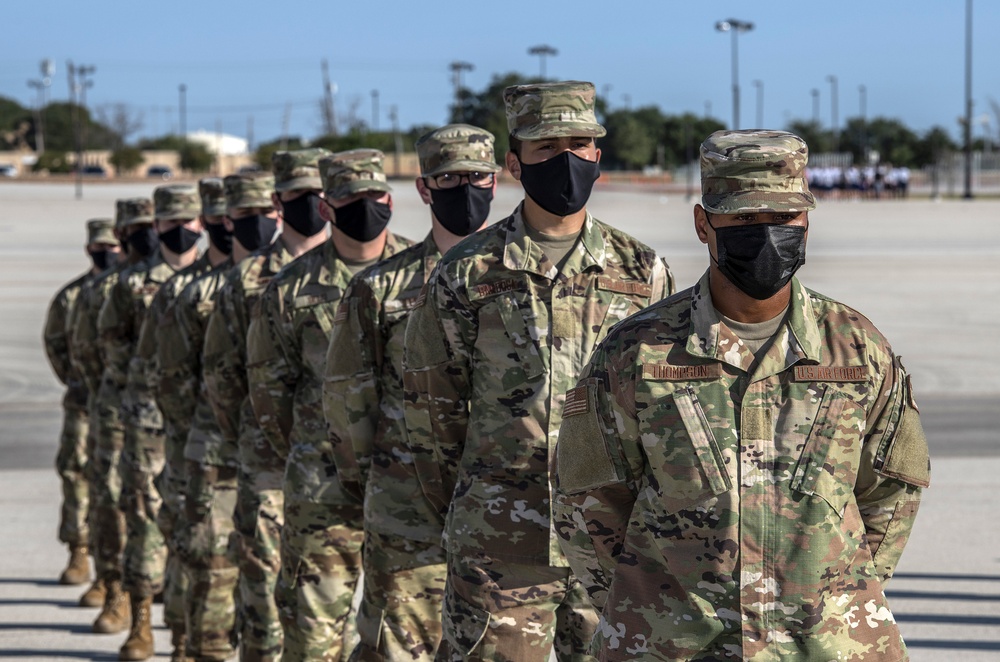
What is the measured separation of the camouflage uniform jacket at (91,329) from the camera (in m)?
10.1

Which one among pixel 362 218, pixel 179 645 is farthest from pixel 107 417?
pixel 362 218

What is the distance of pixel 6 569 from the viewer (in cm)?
1045

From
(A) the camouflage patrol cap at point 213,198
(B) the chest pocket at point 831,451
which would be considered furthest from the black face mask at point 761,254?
(A) the camouflage patrol cap at point 213,198

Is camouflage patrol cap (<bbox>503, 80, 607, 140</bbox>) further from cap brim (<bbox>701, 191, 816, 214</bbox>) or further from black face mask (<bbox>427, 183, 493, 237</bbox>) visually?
cap brim (<bbox>701, 191, 816, 214</bbox>)

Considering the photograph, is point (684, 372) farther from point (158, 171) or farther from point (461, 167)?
point (158, 171)

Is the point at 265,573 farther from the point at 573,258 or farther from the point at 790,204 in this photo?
the point at 790,204

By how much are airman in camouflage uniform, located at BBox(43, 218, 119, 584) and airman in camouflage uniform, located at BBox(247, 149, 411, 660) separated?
13.4ft

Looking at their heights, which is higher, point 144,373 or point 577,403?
point 577,403

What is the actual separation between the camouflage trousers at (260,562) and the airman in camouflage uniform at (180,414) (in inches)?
29.8

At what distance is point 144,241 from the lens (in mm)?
10016

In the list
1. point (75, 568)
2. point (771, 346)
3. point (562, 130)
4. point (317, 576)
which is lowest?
point (75, 568)

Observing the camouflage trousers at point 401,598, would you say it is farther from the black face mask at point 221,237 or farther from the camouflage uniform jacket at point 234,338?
the black face mask at point 221,237

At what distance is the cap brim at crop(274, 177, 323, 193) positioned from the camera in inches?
283

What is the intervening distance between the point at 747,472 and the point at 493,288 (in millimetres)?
1641
